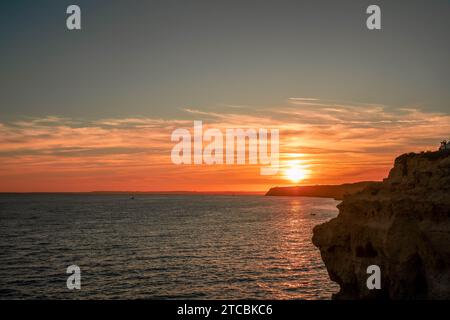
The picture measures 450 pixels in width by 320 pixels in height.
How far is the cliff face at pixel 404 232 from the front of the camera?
83.1 feet

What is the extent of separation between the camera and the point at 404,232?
26.7 meters

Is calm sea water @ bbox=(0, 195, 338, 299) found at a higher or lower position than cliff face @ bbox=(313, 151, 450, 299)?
lower

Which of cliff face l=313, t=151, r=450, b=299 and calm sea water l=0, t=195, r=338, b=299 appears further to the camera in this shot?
calm sea water l=0, t=195, r=338, b=299

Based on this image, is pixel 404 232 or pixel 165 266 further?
pixel 165 266

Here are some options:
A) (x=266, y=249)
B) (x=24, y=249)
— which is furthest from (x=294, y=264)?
(x=24, y=249)

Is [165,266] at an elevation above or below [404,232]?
below

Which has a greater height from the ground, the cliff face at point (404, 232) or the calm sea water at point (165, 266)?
the cliff face at point (404, 232)

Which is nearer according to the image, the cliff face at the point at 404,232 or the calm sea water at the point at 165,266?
the cliff face at the point at 404,232

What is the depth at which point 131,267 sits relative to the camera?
5706 cm

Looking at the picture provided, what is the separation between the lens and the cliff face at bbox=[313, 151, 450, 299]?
25.3 metres
